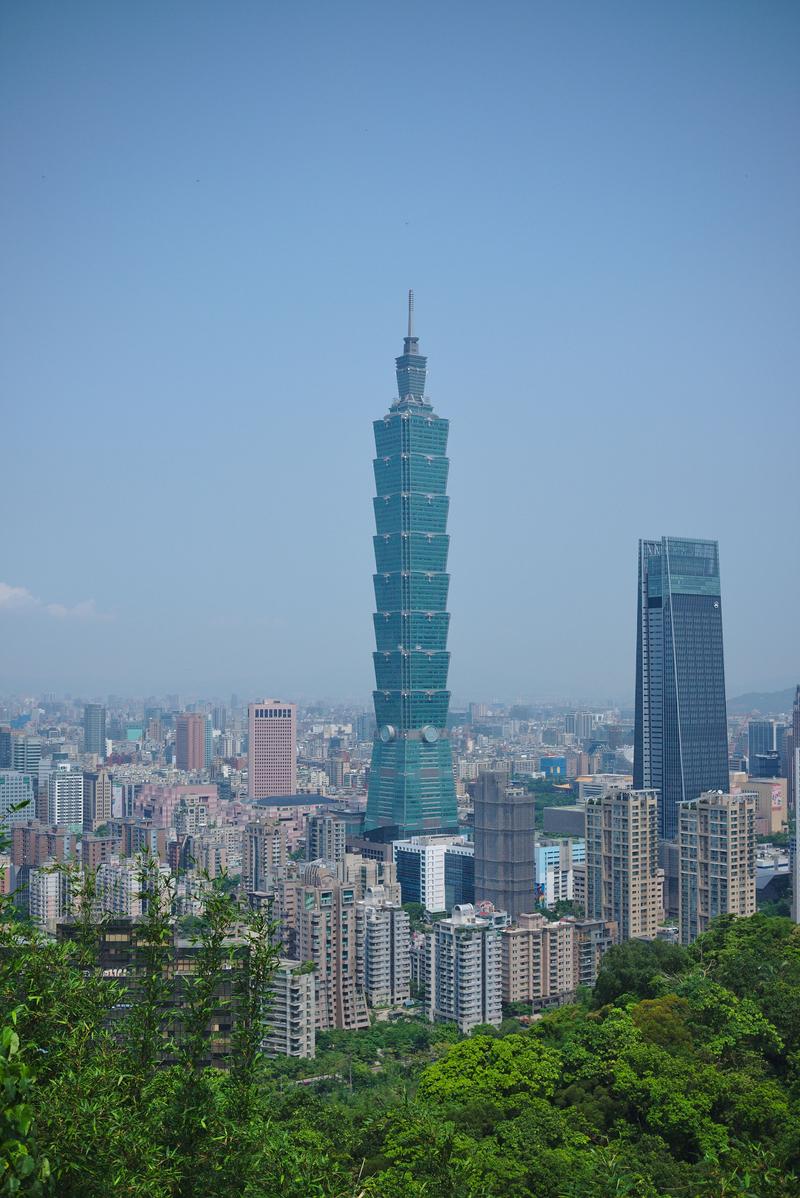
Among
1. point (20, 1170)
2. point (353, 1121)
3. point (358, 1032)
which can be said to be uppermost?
point (20, 1170)

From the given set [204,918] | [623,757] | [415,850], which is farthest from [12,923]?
[623,757]

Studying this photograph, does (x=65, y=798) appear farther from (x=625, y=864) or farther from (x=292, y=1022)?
(x=292, y=1022)

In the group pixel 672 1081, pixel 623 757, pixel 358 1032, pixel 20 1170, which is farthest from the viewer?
pixel 623 757

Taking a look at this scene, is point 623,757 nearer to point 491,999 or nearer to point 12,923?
point 491,999

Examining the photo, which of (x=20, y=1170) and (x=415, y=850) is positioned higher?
(x=20, y=1170)

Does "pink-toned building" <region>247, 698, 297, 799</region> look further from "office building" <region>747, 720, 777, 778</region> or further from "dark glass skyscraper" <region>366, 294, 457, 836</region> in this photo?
"office building" <region>747, 720, 777, 778</region>

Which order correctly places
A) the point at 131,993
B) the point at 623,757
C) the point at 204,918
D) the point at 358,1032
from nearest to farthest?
the point at 204,918, the point at 131,993, the point at 358,1032, the point at 623,757

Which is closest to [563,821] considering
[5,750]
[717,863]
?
[717,863]
